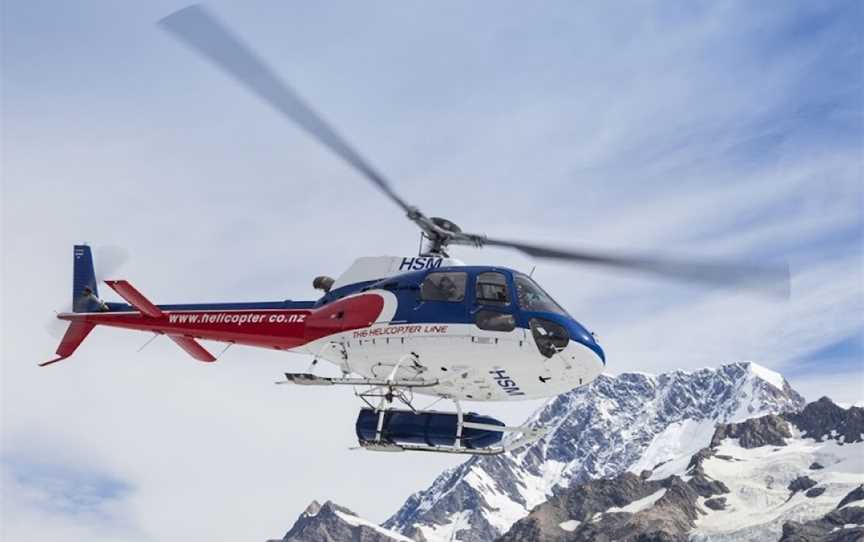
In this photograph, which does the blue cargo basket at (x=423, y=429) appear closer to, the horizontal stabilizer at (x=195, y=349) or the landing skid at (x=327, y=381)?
the landing skid at (x=327, y=381)

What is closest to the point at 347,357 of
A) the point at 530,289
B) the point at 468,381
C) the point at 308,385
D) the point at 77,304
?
the point at 308,385

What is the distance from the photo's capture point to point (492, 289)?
34625 mm

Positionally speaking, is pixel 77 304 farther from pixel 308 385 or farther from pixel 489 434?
pixel 489 434

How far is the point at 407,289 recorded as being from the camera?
1409 inches

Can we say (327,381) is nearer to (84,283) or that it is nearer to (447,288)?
(447,288)

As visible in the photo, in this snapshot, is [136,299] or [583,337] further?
[136,299]

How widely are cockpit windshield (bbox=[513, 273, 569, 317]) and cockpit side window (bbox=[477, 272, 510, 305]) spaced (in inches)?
16.4

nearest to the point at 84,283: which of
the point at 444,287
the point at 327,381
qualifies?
the point at 327,381

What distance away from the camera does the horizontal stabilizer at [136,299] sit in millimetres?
39938

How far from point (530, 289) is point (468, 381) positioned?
354 centimetres

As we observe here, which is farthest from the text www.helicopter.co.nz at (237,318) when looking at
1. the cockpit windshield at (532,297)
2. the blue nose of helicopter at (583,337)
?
the blue nose of helicopter at (583,337)

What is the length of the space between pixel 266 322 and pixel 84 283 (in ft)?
31.7

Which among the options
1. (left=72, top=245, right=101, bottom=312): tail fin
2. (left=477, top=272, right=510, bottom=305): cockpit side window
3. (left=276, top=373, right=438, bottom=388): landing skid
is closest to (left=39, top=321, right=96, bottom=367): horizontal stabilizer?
(left=72, top=245, right=101, bottom=312): tail fin

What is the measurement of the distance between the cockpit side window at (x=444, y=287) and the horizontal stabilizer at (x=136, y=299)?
36.3ft
